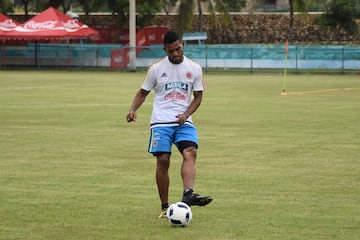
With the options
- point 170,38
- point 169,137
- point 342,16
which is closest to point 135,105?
point 169,137

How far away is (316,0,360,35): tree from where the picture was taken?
6894 cm

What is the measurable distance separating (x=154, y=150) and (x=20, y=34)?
50.9m

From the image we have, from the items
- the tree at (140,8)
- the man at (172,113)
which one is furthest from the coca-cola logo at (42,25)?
the man at (172,113)

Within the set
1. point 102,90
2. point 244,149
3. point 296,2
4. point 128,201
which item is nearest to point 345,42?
point 296,2

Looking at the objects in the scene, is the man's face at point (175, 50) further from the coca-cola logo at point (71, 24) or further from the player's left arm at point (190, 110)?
the coca-cola logo at point (71, 24)

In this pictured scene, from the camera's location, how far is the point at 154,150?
10.4 meters

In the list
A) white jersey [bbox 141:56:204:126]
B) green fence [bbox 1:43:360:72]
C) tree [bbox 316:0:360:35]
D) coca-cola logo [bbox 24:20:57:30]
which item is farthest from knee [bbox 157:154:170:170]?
tree [bbox 316:0:360:35]

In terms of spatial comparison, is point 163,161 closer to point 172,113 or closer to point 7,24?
point 172,113

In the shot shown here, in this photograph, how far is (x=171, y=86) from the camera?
34.6 ft

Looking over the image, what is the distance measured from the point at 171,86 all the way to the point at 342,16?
60983mm

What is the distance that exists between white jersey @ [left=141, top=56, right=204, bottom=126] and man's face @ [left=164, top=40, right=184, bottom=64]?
13 cm

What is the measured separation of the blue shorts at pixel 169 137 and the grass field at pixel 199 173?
0.79 m

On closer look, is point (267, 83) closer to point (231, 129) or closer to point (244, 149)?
point (231, 129)

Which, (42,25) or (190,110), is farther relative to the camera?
(42,25)
